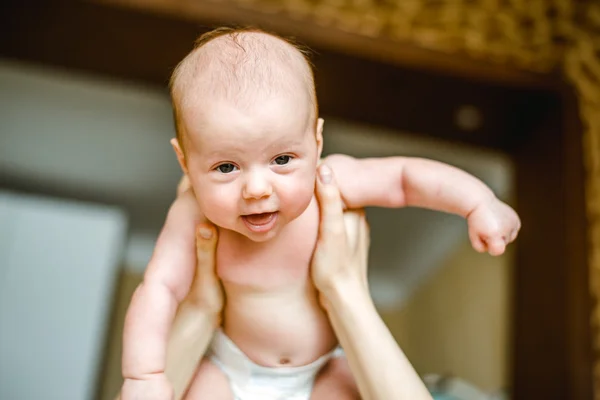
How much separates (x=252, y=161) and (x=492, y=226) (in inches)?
7.8

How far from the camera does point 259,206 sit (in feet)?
1.66

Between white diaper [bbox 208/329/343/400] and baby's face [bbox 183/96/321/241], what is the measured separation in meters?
0.15

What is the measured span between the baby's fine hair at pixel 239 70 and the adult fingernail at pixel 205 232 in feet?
0.26

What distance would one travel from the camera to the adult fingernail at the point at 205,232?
0.57 metres

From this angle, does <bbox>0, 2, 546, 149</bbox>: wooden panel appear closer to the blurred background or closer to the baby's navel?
the blurred background

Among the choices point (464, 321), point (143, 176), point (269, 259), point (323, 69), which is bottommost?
point (464, 321)

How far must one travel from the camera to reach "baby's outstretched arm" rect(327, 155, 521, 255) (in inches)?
21.9

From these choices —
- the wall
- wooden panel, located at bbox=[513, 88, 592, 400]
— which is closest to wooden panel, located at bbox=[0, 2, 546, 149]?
wooden panel, located at bbox=[513, 88, 592, 400]

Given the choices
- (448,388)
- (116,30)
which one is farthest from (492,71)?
(116,30)

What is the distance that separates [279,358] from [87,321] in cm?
231

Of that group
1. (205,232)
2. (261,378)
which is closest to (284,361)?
(261,378)

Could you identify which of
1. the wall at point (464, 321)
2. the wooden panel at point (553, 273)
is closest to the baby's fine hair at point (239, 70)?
the wooden panel at point (553, 273)

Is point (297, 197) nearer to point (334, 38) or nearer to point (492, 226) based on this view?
point (492, 226)

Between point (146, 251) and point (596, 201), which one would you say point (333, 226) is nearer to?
point (596, 201)
